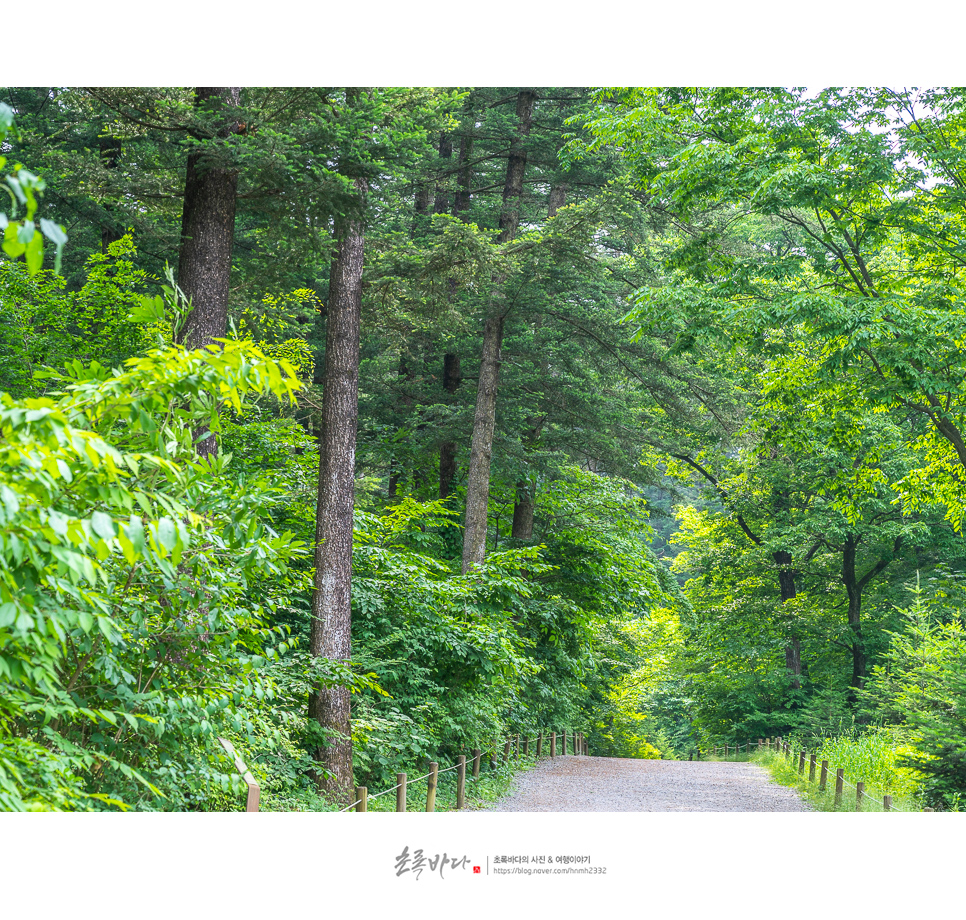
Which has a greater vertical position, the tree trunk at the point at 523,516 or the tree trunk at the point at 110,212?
the tree trunk at the point at 110,212

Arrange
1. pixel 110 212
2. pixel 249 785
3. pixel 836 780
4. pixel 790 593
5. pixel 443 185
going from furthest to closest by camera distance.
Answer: pixel 790 593 → pixel 443 185 → pixel 836 780 → pixel 110 212 → pixel 249 785

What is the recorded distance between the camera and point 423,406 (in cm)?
1400

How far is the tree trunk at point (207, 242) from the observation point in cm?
618

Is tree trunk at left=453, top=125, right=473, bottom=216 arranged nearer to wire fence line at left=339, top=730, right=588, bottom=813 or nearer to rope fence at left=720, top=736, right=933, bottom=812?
wire fence line at left=339, top=730, right=588, bottom=813

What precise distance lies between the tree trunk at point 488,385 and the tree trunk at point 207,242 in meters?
6.39

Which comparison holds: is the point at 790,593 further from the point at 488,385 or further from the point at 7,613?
the point at 7,613

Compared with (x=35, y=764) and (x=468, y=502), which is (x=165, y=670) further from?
(x=468, y=502)

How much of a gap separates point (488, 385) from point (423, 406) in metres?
1.55

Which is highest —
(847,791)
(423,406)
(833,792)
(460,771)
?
(423,406)

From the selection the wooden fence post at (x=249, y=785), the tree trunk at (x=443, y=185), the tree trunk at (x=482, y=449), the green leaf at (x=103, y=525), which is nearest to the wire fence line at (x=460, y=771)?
the wooden fence post at (x=249, y=785)

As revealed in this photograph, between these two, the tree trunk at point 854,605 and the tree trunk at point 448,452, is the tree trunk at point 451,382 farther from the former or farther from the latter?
the tree trunk at point 854,605

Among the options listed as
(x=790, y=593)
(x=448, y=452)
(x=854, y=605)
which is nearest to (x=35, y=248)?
(x=448, y=452)

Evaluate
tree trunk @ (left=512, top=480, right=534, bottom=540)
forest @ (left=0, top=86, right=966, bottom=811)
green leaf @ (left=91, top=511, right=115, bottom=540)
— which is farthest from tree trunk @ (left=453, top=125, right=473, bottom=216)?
green leaf @ (left=91, top=511, right=115, bottom=540)

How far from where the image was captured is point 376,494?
16.9 m
